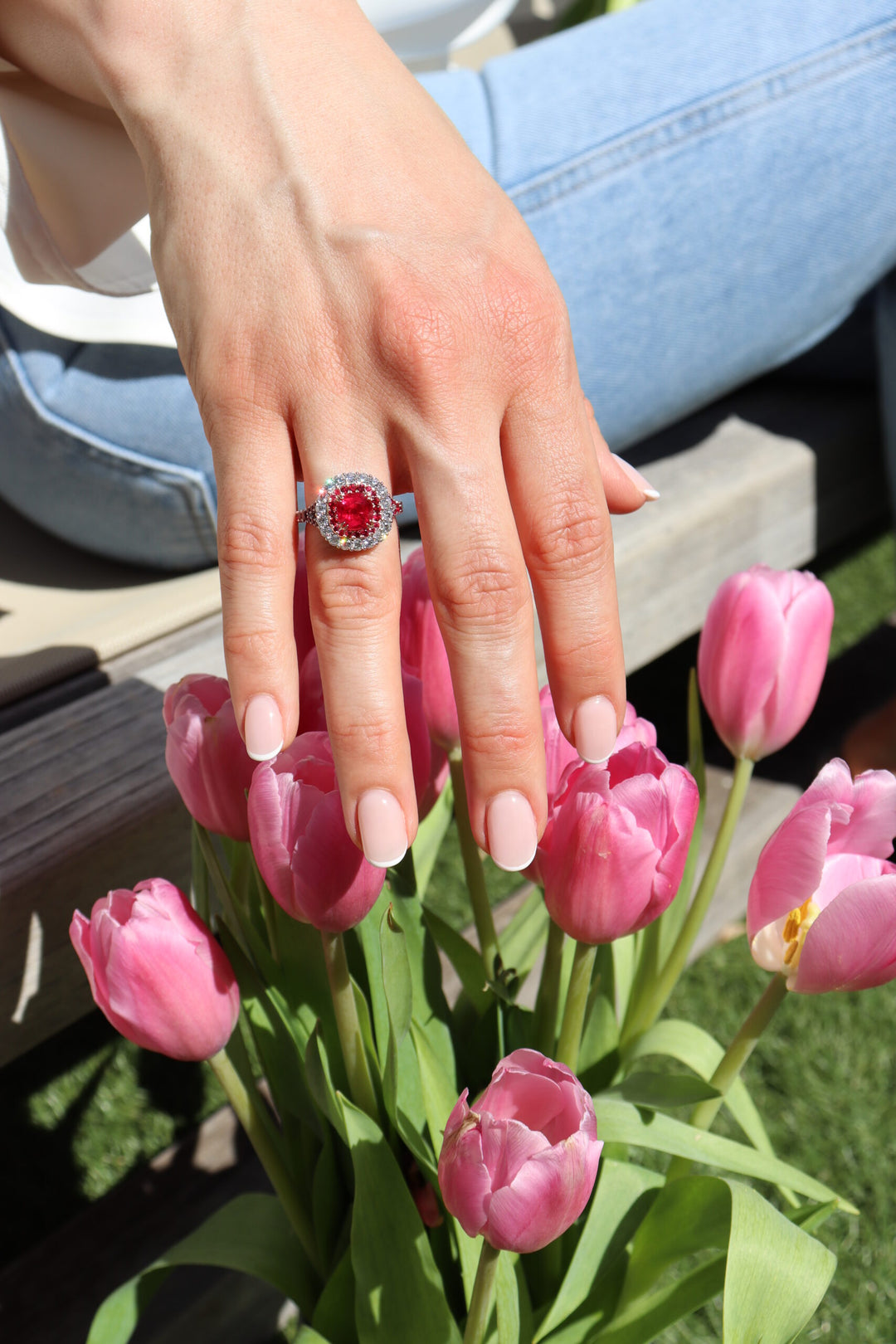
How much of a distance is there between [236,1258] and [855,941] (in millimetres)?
391

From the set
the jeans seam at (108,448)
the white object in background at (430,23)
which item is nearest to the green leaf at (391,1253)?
the jeans seam at (108,448)

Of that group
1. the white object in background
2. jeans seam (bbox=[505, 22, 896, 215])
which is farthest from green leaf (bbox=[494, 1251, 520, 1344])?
the white object in background

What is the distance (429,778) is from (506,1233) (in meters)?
0.24

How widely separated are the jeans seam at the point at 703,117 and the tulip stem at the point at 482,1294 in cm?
80

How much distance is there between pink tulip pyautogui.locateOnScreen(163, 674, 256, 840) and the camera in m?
0.49

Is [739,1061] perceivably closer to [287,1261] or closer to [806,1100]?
[287,1261]

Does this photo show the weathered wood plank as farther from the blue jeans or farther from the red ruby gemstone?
the red ruby gemstone

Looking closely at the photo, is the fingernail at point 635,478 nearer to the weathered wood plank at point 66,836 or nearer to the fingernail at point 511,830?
→ the fingernail at point 511,830

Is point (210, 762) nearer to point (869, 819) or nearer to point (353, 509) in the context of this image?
point (353, 509)

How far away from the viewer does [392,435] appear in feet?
1.64

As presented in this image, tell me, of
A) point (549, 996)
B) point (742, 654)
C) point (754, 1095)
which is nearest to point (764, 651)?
point (742, 654)

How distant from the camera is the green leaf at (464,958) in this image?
0.63m

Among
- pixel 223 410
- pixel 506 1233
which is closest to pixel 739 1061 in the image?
pixel 506 1233

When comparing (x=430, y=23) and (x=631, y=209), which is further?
(x=430, y=23)
